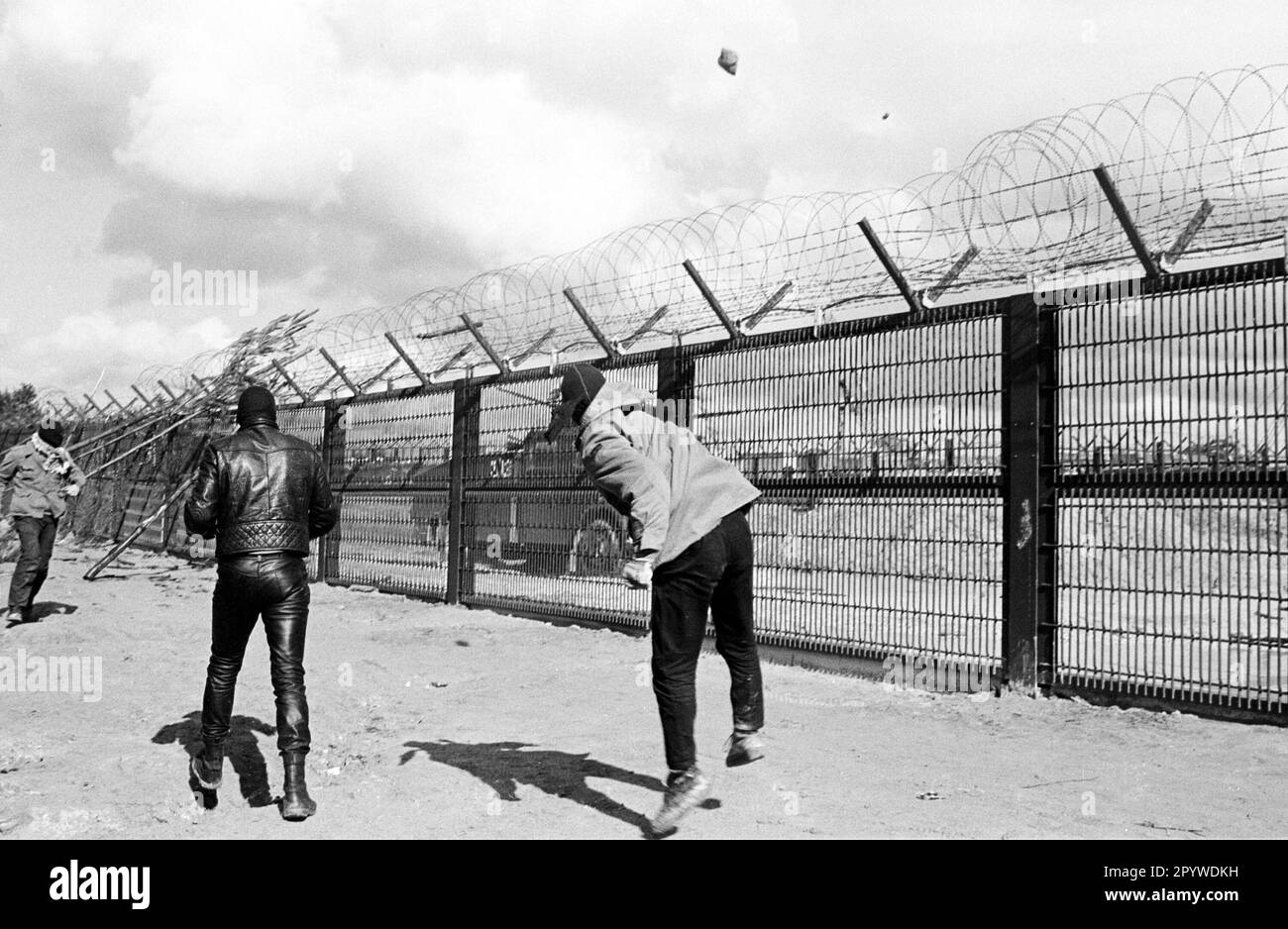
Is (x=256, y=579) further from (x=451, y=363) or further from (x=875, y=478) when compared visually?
(x=451, y=363)

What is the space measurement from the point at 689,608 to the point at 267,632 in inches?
69.1

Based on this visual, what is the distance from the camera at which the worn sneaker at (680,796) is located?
372cm

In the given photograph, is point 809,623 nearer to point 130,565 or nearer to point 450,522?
point 450,522

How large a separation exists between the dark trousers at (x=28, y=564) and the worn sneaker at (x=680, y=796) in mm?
7531

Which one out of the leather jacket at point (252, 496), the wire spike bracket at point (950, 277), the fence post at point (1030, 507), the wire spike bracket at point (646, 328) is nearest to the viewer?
the leather jacket at point (252, 496)

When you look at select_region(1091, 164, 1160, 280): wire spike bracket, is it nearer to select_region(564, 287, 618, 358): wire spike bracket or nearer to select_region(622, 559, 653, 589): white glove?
select_region(622, 559, 653, 589): white glove

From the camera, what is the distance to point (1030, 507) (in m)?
5.91

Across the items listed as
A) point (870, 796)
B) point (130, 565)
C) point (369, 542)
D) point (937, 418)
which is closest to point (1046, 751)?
point (870, 796)

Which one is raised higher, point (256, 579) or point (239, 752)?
point (256, 579)

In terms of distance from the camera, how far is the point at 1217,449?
5242 millimetres

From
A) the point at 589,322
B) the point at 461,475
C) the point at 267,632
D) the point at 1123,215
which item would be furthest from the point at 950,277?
the point at 461,475

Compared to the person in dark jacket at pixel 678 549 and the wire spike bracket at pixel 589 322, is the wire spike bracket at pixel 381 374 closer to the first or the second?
the wire spike bracket at pixel 589 322

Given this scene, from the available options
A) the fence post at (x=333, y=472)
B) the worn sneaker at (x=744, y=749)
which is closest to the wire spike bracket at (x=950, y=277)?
the worn sneaker at (x=744, y=749)

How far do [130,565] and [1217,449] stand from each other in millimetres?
13680
